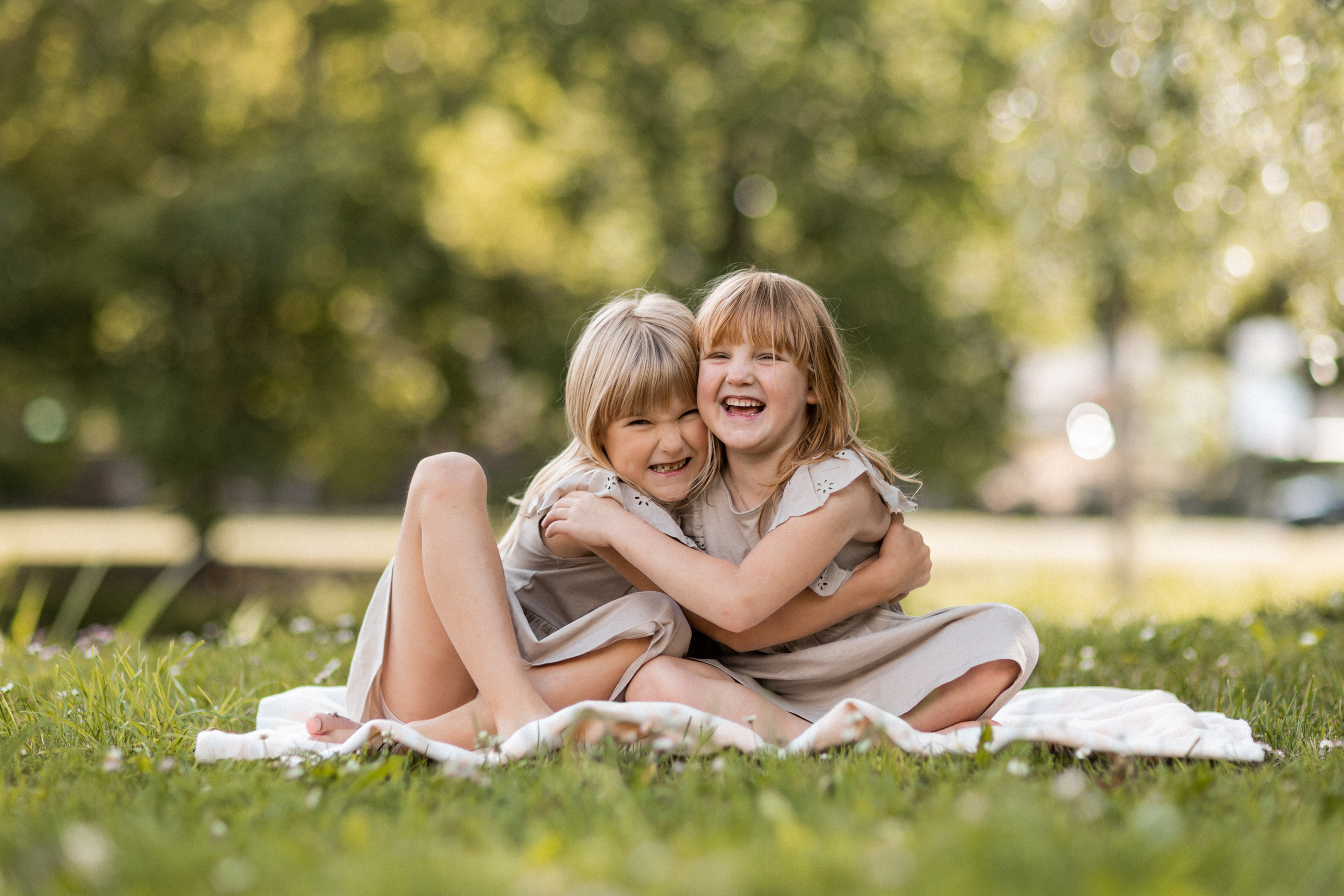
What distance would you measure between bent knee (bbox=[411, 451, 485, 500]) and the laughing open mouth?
66cm

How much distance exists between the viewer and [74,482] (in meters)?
24.0

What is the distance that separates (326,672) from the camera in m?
3.38

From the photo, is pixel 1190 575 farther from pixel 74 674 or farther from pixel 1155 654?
pixel 74 674

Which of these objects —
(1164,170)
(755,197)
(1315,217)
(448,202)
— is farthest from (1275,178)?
(448,202)

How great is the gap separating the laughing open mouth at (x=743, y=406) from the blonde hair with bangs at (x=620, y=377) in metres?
0.15

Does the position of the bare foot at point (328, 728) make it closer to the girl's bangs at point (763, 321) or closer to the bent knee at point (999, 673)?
the girl's bangs at point (763, 321)

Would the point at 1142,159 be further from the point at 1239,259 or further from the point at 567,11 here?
the point at 567,11

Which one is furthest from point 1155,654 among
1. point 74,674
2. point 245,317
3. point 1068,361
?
point 1068,361

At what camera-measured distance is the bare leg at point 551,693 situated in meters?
2.56

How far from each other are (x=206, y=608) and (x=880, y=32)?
8.30 m

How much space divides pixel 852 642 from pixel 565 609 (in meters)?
0.76

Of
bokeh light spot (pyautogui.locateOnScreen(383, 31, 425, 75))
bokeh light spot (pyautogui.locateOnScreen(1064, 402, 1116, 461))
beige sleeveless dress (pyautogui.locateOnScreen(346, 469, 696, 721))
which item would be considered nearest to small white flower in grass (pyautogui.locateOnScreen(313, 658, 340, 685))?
beige sleeveless dress (pyautogui.locateOnScreen(346, 469, 696, 721))

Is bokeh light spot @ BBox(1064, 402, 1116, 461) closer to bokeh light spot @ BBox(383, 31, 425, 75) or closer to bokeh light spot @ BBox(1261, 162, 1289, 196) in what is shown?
bokeh light spot @ BBox(383, 31, 425, 75)

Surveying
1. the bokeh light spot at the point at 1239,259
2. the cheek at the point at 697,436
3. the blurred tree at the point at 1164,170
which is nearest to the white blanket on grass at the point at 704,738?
the cheek at the point at 697,436
